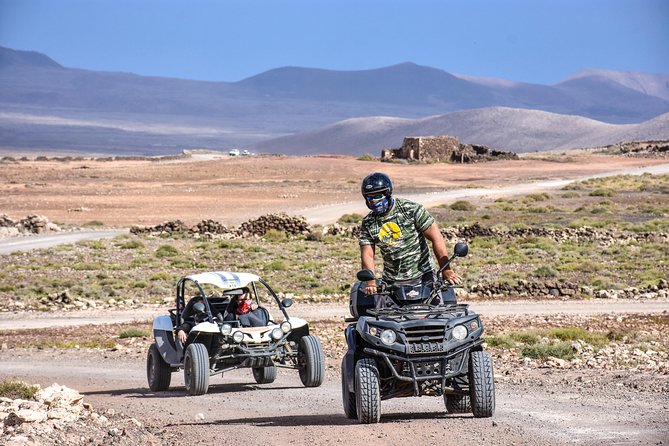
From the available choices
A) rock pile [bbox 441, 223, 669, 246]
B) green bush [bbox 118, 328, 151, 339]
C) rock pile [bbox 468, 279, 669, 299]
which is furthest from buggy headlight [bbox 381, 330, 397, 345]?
rock pile [bbox 441, 223, 669, 246]

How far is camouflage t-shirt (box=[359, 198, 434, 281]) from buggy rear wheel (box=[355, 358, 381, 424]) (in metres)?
0.77

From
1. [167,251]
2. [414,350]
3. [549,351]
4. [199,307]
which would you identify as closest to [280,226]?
[167,251]

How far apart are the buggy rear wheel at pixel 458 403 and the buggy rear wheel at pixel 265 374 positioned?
438cm

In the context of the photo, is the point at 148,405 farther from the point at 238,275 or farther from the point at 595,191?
the point at 595,191

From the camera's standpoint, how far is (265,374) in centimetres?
1495

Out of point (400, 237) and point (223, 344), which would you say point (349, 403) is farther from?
point (223, 344)

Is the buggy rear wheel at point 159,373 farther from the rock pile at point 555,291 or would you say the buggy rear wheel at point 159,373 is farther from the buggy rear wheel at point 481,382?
the rock pile at point 555,291

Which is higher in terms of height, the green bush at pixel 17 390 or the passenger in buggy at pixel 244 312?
the passenger in buggy at pixel 244 312

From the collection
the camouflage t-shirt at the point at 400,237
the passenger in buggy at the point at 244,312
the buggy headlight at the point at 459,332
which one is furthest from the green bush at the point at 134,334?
the buggy headlight at the point at 459,332

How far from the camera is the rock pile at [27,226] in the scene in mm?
51312

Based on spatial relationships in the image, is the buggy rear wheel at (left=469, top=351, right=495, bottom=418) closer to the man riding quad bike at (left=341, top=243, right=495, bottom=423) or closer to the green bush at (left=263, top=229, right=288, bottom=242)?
the man riding quad bike at (left=341, top=243, right=495, bottom=423)

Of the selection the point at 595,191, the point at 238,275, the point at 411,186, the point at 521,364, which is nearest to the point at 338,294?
the point at 521,364

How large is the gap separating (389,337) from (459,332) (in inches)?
22.9

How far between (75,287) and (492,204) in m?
38.2
